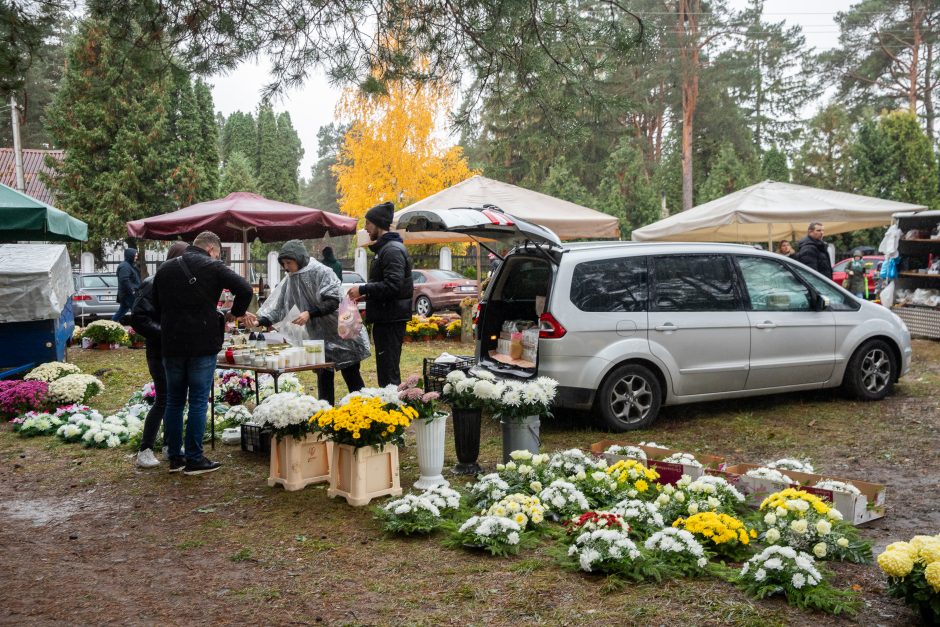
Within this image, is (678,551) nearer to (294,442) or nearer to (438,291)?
(294,442)

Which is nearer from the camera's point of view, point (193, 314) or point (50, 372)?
point (193, 314)

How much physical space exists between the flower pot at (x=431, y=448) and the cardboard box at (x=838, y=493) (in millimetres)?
1928

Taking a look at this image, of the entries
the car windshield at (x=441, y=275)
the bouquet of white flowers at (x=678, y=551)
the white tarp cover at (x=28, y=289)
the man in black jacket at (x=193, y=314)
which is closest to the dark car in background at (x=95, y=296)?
the car windshield at (x=441, y=275)

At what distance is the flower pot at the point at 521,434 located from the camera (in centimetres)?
569

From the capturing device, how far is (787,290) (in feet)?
25.7

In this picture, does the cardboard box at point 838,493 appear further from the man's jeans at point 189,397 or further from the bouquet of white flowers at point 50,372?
the bouquet of white flowers at point 50,372

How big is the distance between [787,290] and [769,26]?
3375 centimetres

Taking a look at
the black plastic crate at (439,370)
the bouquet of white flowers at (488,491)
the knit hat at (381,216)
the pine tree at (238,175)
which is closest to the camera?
the bouquet of white flowers at (488,491)

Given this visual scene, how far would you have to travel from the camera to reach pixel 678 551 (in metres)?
3.89

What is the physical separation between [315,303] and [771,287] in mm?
4492

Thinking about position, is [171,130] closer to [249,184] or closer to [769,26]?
[249,184]

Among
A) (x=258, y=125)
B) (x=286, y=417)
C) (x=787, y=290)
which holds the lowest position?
(x=286, y=417)

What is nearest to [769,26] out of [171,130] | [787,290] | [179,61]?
[171,130]

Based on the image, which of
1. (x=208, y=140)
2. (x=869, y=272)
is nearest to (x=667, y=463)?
(x=869, y=272)
